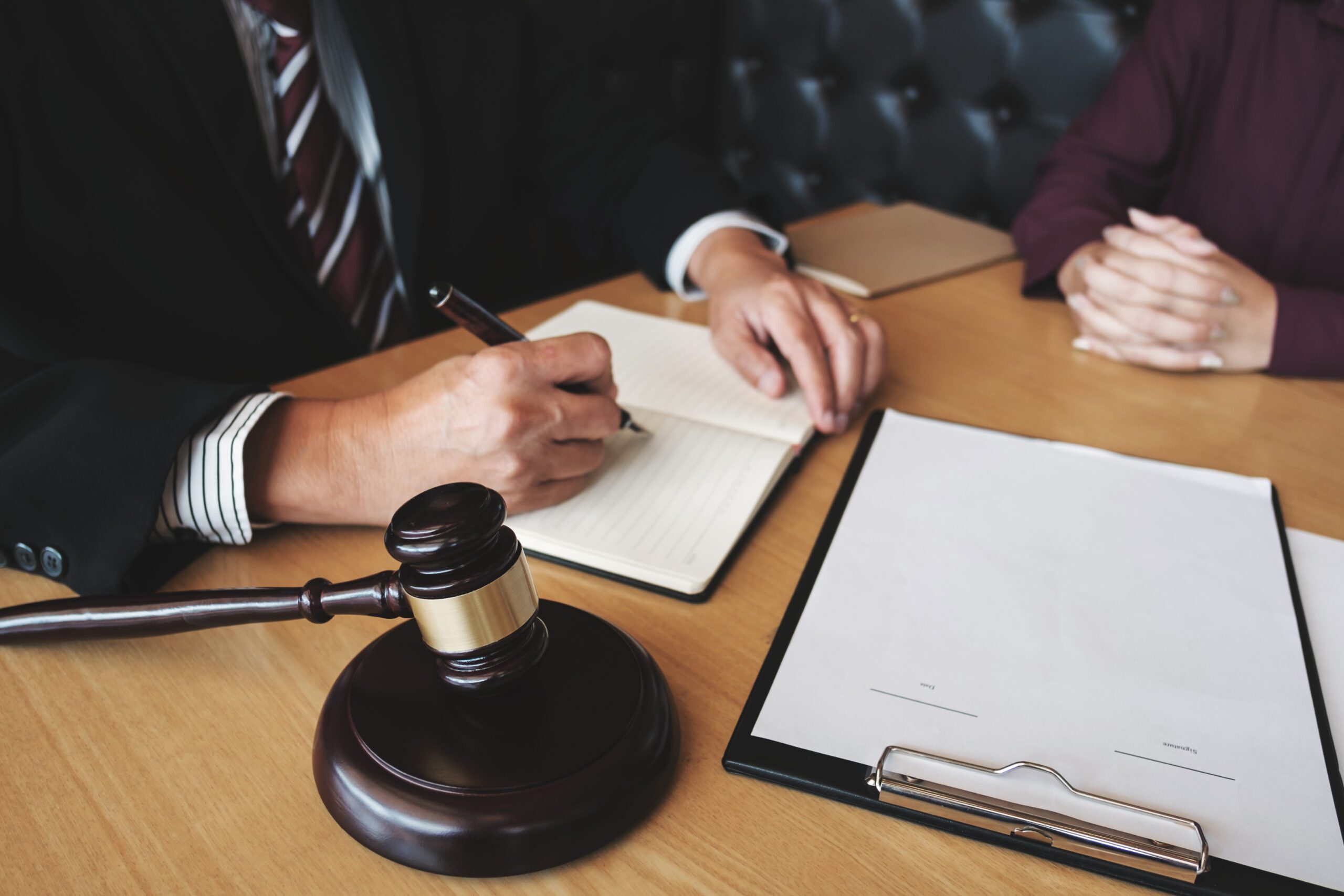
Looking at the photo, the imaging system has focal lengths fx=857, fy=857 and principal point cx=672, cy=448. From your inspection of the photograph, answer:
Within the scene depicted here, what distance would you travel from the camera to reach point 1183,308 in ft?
2.92

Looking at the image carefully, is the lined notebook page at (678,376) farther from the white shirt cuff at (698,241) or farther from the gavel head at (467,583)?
the gavel head at (467,583)

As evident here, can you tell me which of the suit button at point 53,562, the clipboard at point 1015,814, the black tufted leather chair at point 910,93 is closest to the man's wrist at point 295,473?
the suit button at point 53,562

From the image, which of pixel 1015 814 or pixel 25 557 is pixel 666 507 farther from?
pixel 25 557

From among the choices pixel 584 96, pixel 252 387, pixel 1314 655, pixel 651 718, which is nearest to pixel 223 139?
pixel 252 387

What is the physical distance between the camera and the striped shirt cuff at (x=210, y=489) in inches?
23.5

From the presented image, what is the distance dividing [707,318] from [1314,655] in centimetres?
65

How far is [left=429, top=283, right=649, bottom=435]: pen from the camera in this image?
1.96 ft

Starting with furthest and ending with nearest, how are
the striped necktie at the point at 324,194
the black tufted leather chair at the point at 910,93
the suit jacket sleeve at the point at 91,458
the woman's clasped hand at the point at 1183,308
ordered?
the black tufted leather chair at the point at 910,93 < the striped necktie at the point at 324,194 < the woman's clasped hand at the point at 1183,308 < the suit jacket sleeve at the point at 91,458

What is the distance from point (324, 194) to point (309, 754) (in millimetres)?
827

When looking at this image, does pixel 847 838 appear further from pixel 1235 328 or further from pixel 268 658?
pixel 1235 328

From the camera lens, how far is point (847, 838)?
0.42 meters

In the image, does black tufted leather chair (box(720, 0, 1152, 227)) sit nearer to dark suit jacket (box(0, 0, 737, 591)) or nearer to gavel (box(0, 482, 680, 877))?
dark suit jacket (box(0, 0, 737, 591))
